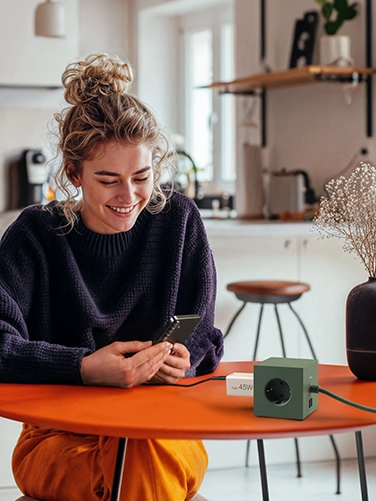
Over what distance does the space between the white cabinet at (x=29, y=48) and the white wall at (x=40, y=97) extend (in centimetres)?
2

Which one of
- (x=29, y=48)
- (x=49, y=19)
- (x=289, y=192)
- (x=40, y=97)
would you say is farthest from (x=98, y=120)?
(x=40, y=97)

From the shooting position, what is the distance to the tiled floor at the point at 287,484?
304 cm

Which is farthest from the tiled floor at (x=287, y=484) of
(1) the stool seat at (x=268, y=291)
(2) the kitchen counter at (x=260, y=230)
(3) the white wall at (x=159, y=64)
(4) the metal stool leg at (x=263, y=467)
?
(3) the white wall at (x=159, y=64)

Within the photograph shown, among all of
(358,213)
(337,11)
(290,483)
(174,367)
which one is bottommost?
(290,483)

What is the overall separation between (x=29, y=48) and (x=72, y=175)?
342cm

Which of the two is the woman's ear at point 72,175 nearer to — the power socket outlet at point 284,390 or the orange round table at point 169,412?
the orange round table at point 169,412

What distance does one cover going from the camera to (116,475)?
1.34 metres

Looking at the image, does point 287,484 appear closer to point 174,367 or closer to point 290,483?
point 290,483

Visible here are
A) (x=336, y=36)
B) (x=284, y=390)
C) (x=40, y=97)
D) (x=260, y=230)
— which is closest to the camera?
(x=284, y=390)

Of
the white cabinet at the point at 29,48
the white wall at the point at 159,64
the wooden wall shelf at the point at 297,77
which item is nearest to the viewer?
the wooden wall shelf at the point at 297,77

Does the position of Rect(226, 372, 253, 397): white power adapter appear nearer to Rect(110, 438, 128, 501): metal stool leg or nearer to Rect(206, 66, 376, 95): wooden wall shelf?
Rect(110, 438, 128, 501): metal stool leg

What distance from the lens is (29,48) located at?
16.1 ft

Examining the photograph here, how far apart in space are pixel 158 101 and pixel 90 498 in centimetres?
548

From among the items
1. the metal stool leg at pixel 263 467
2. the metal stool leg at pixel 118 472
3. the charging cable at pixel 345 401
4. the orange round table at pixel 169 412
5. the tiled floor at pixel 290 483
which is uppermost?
the charging cable at pixel 345 401
